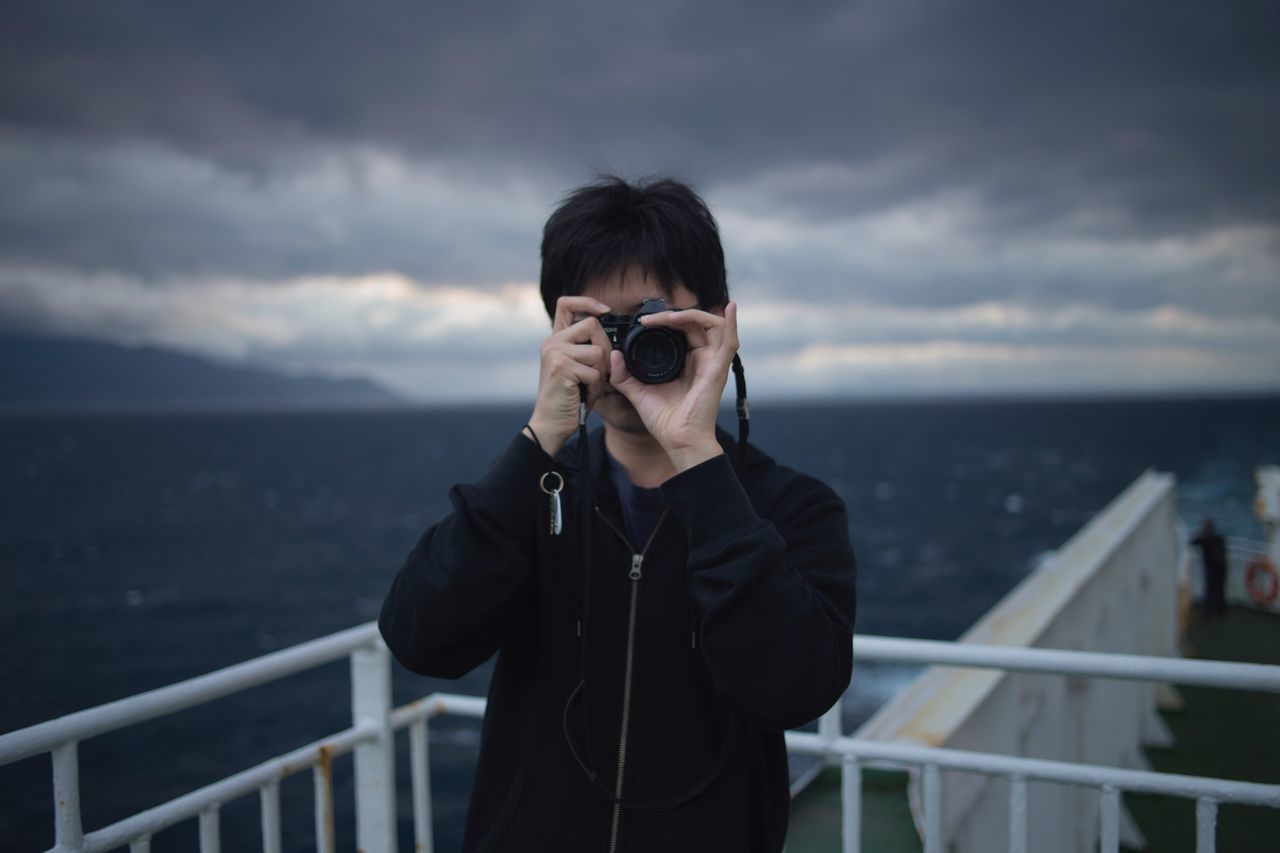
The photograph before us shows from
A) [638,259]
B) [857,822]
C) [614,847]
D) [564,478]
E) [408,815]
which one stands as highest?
[638,259]

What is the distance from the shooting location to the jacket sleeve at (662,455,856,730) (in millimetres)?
1204

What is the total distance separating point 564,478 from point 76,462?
10822 cm

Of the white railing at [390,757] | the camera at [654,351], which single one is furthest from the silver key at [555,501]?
the white railing at [390,757]

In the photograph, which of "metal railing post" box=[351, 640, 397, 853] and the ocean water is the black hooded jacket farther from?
the ocean water

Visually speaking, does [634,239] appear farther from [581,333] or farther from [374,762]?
[374,762]

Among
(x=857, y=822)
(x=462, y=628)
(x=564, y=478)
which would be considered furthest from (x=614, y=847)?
(x=857, y=822)

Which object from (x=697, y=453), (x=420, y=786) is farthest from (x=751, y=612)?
(x=420, y=786)

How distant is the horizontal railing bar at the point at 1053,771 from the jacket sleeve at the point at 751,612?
847 millimetres

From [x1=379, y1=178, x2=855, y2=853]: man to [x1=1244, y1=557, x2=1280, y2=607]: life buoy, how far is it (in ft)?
40.0

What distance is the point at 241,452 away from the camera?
328 ft

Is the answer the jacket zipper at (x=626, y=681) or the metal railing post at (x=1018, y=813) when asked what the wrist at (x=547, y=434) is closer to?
the jacket zipper at (x=626, y=681)

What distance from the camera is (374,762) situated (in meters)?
2.27

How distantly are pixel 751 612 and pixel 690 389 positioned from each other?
385 mm

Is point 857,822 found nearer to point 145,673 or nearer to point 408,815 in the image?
point 408,815
